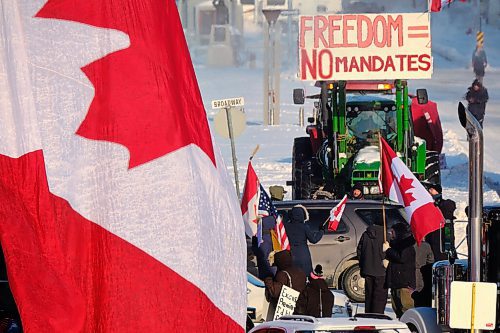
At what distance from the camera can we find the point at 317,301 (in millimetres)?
14414

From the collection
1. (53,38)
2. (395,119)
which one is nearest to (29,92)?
(53,38)

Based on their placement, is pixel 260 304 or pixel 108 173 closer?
pixel 108 173

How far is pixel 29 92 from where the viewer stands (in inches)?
181

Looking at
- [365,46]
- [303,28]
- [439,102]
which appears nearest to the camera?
[365,46]

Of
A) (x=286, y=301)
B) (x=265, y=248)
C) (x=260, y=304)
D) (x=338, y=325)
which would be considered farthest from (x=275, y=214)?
(x=338, y=325)

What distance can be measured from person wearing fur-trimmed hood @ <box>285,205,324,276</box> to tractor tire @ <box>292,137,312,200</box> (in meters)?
6.30

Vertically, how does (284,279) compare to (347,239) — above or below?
above

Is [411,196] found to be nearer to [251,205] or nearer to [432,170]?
[251,205]

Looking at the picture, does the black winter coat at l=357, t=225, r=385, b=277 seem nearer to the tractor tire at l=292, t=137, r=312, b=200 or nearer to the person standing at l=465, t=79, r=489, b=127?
the tractor tire at l=292, t=137, r=312, b=200

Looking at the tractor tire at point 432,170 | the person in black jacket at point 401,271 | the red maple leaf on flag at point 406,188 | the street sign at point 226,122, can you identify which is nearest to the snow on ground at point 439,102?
the tractor tire at point 432,170

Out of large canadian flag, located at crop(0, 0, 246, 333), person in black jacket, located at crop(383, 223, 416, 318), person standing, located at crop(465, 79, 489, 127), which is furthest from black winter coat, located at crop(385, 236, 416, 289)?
person standing, located at crop(465, 79, 489, 127)

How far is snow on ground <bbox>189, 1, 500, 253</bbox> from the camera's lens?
31.2 meters

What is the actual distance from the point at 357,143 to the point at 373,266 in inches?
295

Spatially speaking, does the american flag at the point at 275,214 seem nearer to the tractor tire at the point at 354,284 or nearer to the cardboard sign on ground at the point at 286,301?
the tractor tire at the point at 354,284
